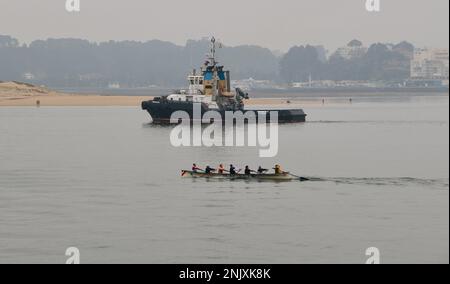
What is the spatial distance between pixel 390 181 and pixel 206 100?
92.3 metres

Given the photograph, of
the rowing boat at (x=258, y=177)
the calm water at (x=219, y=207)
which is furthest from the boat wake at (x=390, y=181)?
the rowing boat at (x=258, y=177)

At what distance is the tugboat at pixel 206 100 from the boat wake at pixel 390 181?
281 ft

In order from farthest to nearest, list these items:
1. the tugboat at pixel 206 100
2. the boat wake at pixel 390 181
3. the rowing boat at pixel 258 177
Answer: the tugboat at pixel 206 100 < the rowing boat at pixel 258 177 < the boat wake at pixel 390 181

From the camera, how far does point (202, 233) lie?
53.4 meters

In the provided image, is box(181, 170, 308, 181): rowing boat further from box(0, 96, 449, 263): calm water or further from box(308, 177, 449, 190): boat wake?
box(308, 177, 449, 190): boat wake

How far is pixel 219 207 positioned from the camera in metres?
62.5

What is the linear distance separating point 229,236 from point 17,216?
13981 mm

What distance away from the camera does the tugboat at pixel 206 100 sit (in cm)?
16225

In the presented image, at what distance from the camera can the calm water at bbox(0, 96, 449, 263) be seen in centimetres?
4894

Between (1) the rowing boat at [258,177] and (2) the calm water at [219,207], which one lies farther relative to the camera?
(1) the rowing boat at [258,177]

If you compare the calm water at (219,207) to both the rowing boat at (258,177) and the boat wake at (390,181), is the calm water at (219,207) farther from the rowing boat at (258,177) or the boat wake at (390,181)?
the rowing boat at (258,177)

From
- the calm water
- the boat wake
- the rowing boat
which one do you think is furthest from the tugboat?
the boat wake

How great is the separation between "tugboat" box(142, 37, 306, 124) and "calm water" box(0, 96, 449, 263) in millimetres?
52479
